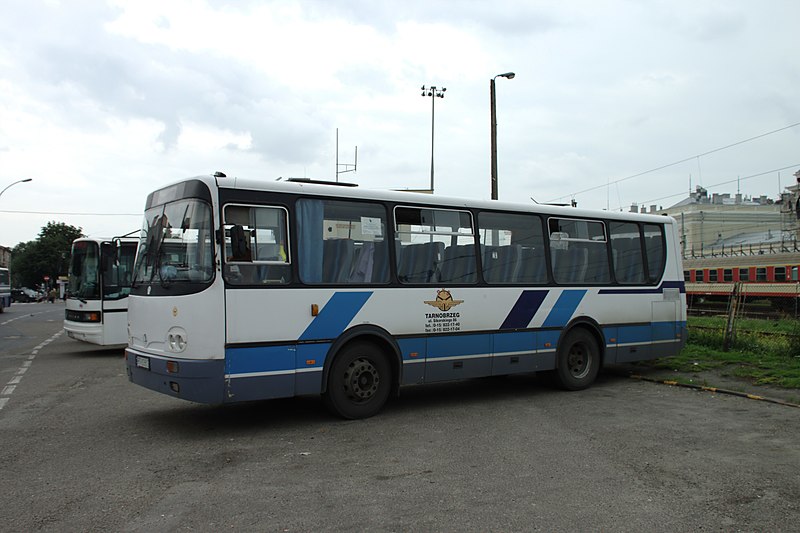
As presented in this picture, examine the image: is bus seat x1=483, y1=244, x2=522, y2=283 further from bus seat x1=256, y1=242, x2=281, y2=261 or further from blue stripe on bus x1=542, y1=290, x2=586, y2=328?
bus seat x1=256, y1=242, x2=281, y2=261

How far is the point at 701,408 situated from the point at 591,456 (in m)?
3.28

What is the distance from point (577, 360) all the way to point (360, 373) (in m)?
A: 4.16

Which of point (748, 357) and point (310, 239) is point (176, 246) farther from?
point (748, 357)

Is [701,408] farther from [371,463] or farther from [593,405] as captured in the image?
[371,463]

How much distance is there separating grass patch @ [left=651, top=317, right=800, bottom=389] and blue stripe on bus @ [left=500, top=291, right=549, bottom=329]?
3.75m

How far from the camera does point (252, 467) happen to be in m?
6.34

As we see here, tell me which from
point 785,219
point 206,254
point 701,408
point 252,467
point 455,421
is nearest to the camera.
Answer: point 252,467

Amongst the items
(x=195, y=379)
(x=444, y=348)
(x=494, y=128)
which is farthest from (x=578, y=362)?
(x=494, y=128)

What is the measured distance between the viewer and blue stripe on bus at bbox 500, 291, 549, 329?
32.3 ft

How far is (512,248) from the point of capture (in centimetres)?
1006

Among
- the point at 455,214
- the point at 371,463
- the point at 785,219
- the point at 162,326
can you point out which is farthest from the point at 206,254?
the point at 785,219

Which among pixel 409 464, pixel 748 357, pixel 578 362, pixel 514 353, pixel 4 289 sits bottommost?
pixel 409 464

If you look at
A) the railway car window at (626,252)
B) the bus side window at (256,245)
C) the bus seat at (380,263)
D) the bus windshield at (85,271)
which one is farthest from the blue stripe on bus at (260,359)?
the bus windshield at (85,271)

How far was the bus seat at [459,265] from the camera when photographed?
30.3 feet
